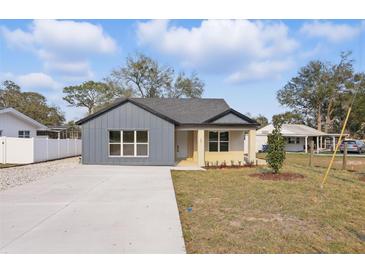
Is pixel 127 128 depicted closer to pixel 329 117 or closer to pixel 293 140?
pixel 293 140

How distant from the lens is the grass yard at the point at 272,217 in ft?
14.5

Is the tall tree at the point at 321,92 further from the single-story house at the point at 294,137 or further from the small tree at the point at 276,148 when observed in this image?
the small tree at the point at 276,148

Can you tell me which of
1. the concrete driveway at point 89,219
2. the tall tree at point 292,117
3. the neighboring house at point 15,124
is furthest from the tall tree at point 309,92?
the concrete driveway at point 89,219

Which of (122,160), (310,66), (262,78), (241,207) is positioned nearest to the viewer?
(241,207)

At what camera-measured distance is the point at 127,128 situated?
16578 millimetres

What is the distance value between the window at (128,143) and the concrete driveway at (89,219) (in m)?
7.31

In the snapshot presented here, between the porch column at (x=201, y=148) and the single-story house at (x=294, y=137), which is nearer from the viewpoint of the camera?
the porch column at (x=201, y=148)

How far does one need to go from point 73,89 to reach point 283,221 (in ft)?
158

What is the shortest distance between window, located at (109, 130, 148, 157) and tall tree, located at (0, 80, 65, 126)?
36.7m

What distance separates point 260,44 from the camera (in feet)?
47.2

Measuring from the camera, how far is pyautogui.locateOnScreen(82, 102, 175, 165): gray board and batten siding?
54.3ft

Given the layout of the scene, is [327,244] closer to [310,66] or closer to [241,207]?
[241,207]

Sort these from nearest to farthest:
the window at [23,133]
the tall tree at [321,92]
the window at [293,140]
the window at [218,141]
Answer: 1. the window at [218,141]
2. the window at [23,133]
3. the window at [293,140]
4. the tall tree at [321,92]
